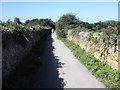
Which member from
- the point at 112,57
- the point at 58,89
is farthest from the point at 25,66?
the point at 112,57

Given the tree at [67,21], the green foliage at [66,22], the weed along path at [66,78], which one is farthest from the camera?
the tree at [67,21]

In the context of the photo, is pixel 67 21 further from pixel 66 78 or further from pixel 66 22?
pixel 66 78

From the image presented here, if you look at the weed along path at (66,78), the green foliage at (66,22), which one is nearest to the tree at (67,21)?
the green foliage at (66,22)

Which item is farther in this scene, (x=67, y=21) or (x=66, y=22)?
(x=67, y=21)

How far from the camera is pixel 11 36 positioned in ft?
25.6

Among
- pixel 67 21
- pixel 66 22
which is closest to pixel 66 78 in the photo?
pixel 66 22

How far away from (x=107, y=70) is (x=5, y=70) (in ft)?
13.8

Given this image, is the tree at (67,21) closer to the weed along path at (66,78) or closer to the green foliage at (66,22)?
the green foliage at (66,22)

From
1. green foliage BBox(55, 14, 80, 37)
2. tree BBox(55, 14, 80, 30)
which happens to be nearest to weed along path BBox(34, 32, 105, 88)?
green foliage BBox(55, 14, 80, 37)

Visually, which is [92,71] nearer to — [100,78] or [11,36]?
[100,78]

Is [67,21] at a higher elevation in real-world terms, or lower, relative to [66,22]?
higher

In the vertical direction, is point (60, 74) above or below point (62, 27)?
below

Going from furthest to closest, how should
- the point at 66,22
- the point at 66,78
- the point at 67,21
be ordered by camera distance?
the point at 67,21 < the point at 66,22 < the point at 66,78

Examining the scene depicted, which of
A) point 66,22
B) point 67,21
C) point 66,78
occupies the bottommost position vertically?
point 66,78
